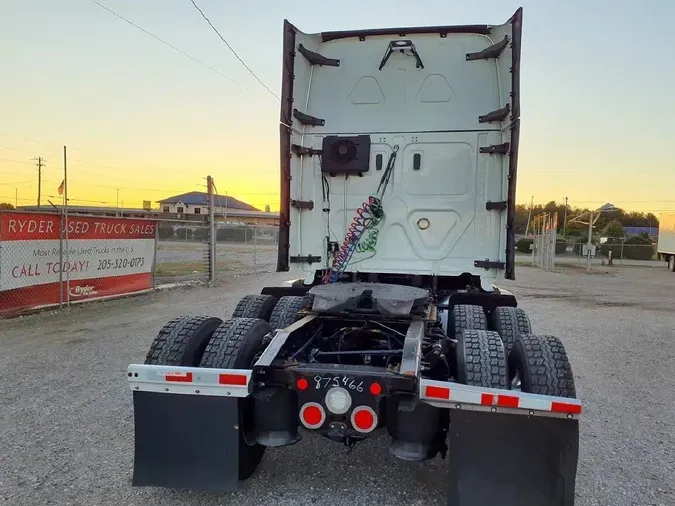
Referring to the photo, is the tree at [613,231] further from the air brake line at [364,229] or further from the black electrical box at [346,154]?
the black electrical box at [346,154]

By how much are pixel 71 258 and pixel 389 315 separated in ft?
27.4

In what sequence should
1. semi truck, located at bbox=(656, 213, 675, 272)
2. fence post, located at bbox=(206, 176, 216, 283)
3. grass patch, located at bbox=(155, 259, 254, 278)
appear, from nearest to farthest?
fence post, located at bbox=(206, 176, 216, 283)
grass patch, located at bbox=(155, 259, 254, 278)
semi truck, located at bbox=(656, 213, 675, 272)

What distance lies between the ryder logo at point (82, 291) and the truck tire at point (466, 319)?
824cm

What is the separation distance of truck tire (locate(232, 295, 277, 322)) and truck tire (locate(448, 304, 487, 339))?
5.84ft

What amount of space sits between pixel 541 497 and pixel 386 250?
9.88 feet

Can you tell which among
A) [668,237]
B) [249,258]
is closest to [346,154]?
[249,258]

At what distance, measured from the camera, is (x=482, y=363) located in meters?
2.94

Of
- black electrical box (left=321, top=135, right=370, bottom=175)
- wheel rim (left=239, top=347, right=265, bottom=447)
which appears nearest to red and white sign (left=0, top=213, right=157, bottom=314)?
black electrical box (left=321, top=135, right=370, bottom=175)

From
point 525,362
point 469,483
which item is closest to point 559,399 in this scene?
point 525,362

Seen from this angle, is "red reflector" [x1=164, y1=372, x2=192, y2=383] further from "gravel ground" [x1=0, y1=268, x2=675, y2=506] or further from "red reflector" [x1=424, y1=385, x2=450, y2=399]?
"red reflector" [x1=424, y1=385, x2=450, y2=399]

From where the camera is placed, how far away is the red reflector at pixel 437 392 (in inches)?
103

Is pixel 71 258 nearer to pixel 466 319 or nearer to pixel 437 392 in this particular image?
pixel 466 319

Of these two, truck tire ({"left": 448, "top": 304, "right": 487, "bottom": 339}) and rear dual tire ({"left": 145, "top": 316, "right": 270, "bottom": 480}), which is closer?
rear dual tire ({"left": 145, "top": 316, "right": 270, "bottom": 480})

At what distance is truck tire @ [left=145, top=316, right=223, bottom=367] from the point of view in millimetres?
3188
